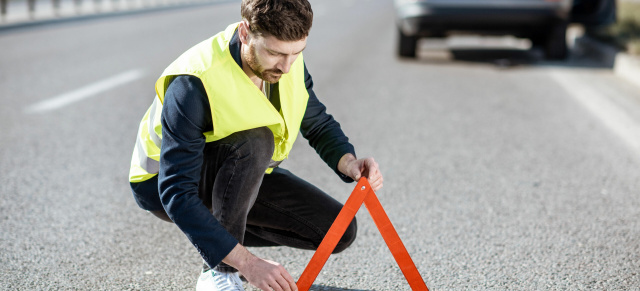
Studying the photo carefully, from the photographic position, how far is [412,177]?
4105 mm

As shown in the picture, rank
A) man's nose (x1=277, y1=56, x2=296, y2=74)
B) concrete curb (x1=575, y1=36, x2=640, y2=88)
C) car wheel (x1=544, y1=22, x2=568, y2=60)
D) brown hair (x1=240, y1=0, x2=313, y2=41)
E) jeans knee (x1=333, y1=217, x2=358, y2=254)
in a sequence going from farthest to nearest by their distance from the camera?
car wheel (x1=544, y1=22, x2=568, y2=60) < concrete curb (x1=575, y1=36, x2=640, y2=88) < jeans knee (x1=333, y1=217, x2=358, y2=254) < man's nose (x1=277, y1=56, x2=296, y2=74) < brown hair (x1=240, y1=0, x2=313, y2=41)

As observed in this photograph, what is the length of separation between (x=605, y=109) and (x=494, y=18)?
2743 mm

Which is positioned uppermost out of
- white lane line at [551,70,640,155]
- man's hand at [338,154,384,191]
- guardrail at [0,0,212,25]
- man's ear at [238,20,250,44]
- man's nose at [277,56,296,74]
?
man's ear at [238,20,250,44]

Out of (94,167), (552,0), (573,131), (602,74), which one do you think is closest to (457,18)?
(552,0)

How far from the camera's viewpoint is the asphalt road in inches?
109

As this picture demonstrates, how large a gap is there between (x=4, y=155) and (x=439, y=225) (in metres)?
2.82

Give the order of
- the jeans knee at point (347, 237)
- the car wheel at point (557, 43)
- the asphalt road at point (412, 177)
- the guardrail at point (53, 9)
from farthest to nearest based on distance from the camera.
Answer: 1. the guardrail at point (53, 9)
2. the car wheel at point (557, 43)
3. the asphalt road at point (412, 177)
4. the jeans knee at point (347, 237)

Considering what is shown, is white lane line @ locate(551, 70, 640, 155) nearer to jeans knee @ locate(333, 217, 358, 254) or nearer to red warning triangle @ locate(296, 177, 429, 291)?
jeans knee @ locate(333, 217, 358, 254)

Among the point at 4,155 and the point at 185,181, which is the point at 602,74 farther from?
the point at 185,181

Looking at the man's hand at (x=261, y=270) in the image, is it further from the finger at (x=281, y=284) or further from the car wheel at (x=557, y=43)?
the car wheel at (x=557, y=43)

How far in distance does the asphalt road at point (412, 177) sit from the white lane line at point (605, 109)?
2cm

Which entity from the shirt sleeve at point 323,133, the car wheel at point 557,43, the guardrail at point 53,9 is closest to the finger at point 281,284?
the shirt sleeve at point 323,133

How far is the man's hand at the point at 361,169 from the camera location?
233 centimetres

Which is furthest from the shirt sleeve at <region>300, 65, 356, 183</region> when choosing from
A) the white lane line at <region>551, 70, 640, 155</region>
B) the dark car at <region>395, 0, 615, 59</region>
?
the dark car at <region>395, 0, 615, 59</region>
